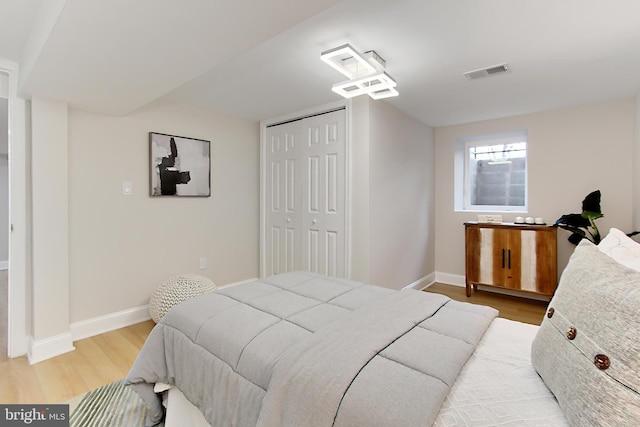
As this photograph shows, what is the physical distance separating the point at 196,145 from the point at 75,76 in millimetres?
1483

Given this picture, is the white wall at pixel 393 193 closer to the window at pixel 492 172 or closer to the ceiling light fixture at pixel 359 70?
the window at pixel 492 172

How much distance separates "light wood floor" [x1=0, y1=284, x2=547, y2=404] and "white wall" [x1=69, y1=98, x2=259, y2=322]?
33cm

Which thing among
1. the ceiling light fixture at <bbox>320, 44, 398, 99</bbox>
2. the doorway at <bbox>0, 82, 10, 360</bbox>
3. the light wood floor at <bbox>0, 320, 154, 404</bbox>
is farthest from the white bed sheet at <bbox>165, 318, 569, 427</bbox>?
the doorway at <bbox>0, 82, 10, 360</bbox>

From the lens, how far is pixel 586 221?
3160 mm

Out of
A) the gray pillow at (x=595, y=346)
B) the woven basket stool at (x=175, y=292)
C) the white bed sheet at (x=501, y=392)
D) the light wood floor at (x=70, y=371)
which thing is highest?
the gray pillow at (x=595, y=346)

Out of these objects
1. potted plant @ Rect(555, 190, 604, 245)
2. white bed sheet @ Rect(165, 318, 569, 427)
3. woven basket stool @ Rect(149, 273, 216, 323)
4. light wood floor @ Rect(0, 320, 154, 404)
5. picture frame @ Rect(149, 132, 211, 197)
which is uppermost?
picture frame @ Rect(149, 132, 211, 197)

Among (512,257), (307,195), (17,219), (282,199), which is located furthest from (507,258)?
(17,219)

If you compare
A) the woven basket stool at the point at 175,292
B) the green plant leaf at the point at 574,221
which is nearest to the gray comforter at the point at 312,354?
the woven basket stool at the point at 175,292

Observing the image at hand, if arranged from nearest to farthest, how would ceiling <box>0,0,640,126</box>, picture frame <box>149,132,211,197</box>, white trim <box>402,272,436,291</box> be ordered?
ceiling <box>0,0,640,126</box>, picture frame <box>149,132,211,197</box>, white trim <box>402,272,436,291</box>

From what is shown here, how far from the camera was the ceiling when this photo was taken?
1353 mm

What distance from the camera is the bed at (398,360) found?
0.73 metres

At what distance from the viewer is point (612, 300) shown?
743 mm

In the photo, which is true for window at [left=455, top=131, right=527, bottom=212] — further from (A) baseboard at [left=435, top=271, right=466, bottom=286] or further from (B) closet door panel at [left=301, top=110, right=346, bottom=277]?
(B) closet door panel at [left=301, top=110, right=346, bottom=277]

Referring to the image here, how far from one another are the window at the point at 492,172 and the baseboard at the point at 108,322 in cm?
410
